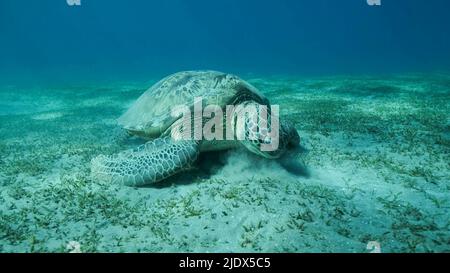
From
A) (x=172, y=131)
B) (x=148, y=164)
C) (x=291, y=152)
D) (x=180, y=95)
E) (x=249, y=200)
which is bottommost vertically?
(x=249, y=200)

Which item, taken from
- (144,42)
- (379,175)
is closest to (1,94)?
(379,175)

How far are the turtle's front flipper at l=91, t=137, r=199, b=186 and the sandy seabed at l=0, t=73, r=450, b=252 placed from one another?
0.59ft

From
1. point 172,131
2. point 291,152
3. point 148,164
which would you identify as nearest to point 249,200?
point 148,164

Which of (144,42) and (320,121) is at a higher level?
(144,42)

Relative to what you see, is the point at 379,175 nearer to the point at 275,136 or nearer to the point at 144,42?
the point at 275,136

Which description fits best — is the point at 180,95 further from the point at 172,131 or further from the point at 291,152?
the point at 291,152

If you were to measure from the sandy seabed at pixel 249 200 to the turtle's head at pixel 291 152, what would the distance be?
0.19 metres

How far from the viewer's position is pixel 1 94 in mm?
20000

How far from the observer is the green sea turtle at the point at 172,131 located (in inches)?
186

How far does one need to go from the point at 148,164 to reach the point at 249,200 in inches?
68.9

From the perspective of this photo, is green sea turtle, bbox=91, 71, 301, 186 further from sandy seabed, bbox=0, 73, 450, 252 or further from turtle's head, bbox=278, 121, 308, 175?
sandy seabed, bbox=0, 73, 450, 252

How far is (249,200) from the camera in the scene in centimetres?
417

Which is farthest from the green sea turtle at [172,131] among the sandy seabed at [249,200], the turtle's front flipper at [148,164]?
the sandy seabed at [249,200]
